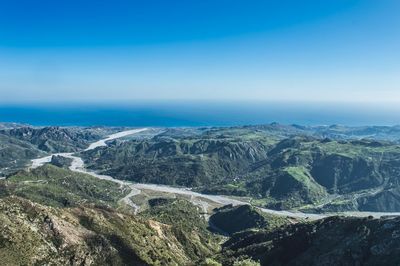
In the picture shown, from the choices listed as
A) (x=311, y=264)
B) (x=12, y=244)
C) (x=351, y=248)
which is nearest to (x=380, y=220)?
(x=351, y=248)

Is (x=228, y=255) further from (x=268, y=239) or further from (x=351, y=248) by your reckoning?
(x=351, y=248)

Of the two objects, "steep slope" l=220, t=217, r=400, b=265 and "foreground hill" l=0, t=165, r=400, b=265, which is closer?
"foreground hill" l=0, t=165, r=400, b=265

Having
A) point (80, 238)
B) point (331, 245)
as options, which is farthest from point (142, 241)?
point (331, 245)

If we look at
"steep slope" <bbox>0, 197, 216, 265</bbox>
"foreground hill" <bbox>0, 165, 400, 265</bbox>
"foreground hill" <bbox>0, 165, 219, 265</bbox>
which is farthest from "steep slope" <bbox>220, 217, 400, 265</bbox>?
"steep slope" <bbox>0, 197, 216, 265</bbox>

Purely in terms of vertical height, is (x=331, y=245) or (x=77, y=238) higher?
A: (x=77, y=238)

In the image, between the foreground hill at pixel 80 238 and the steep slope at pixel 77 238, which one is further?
the foreground hill at pixel 80 238

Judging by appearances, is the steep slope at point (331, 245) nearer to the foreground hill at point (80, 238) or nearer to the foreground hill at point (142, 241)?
the foreground hill at point (142, 241)

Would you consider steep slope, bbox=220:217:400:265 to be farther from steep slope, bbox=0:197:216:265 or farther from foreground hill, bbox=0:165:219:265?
steep slope, bbox=0:197:216:265

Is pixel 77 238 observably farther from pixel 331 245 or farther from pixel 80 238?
pixel 331 245

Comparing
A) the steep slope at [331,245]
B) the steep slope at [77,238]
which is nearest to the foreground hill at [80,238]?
the steep slope at [77,238]

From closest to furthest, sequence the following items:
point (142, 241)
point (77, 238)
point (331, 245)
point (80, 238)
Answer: point (77, 238) < point (80, 238) < point (331, 245) < point (142, 241)

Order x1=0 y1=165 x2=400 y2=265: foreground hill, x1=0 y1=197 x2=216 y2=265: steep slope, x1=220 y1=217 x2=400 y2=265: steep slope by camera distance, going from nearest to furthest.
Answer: x1=0 y1=197 x2=216 y2=265: steep slope
x1=0 y1=165 x2=400 y2=265: foreground hill
x1=220 y1=217 x2=400 y2=265: steep slope
